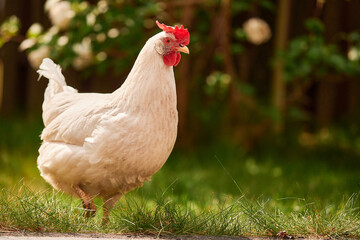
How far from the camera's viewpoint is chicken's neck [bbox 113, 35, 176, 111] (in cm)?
317

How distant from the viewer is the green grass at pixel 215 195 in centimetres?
286

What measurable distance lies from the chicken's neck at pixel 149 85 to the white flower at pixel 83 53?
2680 mm

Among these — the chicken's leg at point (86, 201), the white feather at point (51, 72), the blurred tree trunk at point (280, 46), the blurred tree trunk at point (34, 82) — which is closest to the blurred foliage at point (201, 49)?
the blurred tree trunk at point (280, 46)

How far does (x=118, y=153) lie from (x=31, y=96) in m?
6.28

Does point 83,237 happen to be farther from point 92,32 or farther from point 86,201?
point 92,32

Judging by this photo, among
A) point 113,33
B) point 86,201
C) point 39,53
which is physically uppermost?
point 113,33

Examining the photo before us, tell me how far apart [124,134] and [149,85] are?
36 centimetres

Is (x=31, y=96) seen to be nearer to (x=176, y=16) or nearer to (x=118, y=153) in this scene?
(x=176, y=16)

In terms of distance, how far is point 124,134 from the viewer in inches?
121

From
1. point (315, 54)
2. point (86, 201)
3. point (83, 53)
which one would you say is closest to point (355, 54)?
point (315, 54)

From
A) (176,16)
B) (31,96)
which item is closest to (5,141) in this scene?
(31,96)

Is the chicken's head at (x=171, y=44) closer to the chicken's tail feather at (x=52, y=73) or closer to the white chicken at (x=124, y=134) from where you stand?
the white chicken at (x=124, y=134)

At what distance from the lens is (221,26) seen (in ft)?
21.5

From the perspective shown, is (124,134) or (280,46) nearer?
(124,134)
